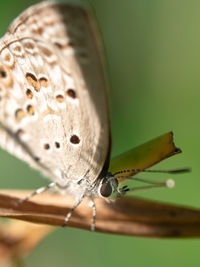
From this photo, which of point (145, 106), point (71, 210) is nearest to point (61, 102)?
point (71, 210)

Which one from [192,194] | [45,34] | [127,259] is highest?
[192,194]

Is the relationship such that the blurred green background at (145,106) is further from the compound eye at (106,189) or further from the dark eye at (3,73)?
the dark eye at (3,73)

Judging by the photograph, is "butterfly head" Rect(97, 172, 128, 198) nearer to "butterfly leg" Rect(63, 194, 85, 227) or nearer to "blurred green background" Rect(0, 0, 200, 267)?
"butterfly leg" Rect(63, 194, 85, 227)

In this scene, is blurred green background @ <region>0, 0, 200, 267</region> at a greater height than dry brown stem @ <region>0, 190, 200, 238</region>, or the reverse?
blurred green background @ <region>0, 0, 200, 267</region>

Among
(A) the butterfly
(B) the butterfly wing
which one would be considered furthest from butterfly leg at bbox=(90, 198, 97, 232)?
(B) the butterfly wing

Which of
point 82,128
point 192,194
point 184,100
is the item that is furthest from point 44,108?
point 184,100

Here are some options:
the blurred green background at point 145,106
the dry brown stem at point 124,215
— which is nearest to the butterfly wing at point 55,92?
the dry brown stem at point 124,215

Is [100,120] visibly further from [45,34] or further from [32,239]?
[32,239]
